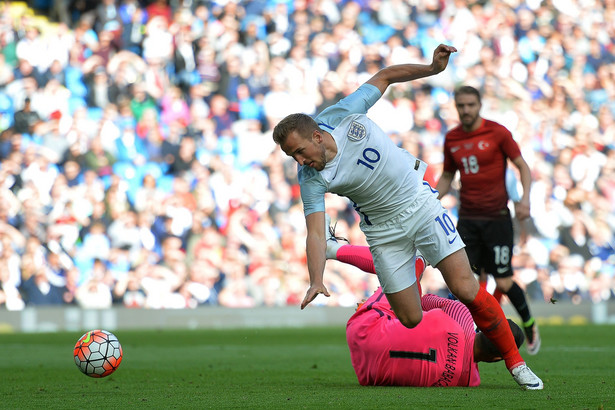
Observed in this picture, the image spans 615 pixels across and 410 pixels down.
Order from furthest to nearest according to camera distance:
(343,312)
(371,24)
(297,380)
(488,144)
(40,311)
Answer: (371,24) < (343,312) < (40,311) < (488,144) < (297,380)

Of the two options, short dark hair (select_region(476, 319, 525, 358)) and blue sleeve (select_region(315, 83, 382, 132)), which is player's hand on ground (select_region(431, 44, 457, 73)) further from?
short dark hair (select_region(476, 319, 525, 358))

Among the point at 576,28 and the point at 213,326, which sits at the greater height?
the point at 576,28

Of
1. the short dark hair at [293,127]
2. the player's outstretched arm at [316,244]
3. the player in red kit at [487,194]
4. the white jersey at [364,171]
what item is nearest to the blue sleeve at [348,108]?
the white jersey at [364,171]

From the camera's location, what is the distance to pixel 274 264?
44.5 feet

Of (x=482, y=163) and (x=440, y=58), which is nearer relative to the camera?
(x=440, y=58)

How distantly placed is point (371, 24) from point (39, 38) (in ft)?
19.2

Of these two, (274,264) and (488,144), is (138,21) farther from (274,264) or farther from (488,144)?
(488,144)

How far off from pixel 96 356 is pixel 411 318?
1.93 metres

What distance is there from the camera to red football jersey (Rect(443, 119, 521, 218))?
7727 mm

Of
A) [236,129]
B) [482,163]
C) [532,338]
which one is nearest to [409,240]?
[482,163]

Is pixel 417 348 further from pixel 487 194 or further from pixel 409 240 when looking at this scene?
pixel 487 194

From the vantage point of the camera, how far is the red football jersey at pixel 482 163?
7.73m

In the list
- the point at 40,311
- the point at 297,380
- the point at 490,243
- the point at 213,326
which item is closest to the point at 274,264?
the point at 213,326

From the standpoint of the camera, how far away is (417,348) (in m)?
5.08
